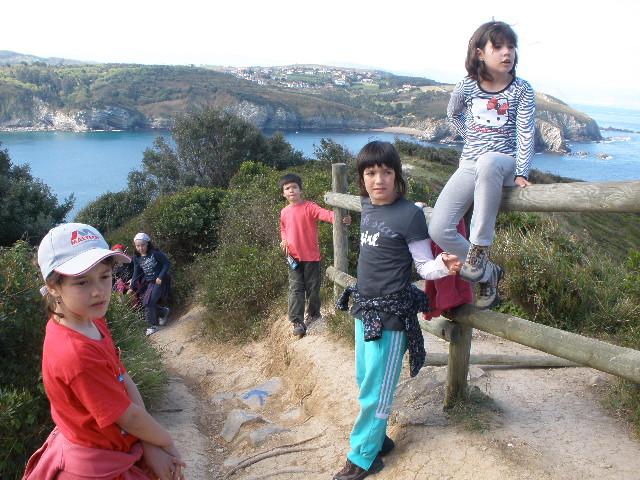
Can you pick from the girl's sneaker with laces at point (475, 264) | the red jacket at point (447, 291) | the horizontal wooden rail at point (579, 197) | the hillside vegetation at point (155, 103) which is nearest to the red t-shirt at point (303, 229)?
the red jacket at point (447, 291)

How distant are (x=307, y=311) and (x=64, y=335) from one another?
431 centimetres

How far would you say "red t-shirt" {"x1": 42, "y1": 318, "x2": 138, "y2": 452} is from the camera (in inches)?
70.7

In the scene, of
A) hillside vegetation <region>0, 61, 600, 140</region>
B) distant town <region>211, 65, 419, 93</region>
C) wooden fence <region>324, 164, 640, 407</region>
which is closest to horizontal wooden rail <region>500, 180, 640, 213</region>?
wooden fence <region>324, 164, 640, 407</region>

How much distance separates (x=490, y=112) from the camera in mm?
2916

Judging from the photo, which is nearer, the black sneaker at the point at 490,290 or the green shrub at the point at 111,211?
the black sneaker at the point at 490,290

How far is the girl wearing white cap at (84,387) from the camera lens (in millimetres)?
1811

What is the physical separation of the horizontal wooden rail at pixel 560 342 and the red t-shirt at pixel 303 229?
2.54m

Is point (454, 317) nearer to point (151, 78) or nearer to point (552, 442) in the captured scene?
point (552, 442)

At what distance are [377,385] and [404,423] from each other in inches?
28.7

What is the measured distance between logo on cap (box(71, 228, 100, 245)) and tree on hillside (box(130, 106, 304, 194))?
21938mm

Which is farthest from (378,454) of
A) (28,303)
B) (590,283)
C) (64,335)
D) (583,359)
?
(590,283)

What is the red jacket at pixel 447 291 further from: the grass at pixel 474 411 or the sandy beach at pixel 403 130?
the sandy beach at pixel 403 130

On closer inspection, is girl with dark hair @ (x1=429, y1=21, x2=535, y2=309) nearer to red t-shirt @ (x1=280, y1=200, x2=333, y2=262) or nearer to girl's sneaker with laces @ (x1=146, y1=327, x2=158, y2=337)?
red t-shirt @ (x1=280, y1=200, x2=333, y2=262)

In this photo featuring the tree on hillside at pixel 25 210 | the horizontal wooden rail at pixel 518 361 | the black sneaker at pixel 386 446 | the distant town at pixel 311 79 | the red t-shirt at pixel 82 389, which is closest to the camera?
the red t-shirt at pixel 82 389
